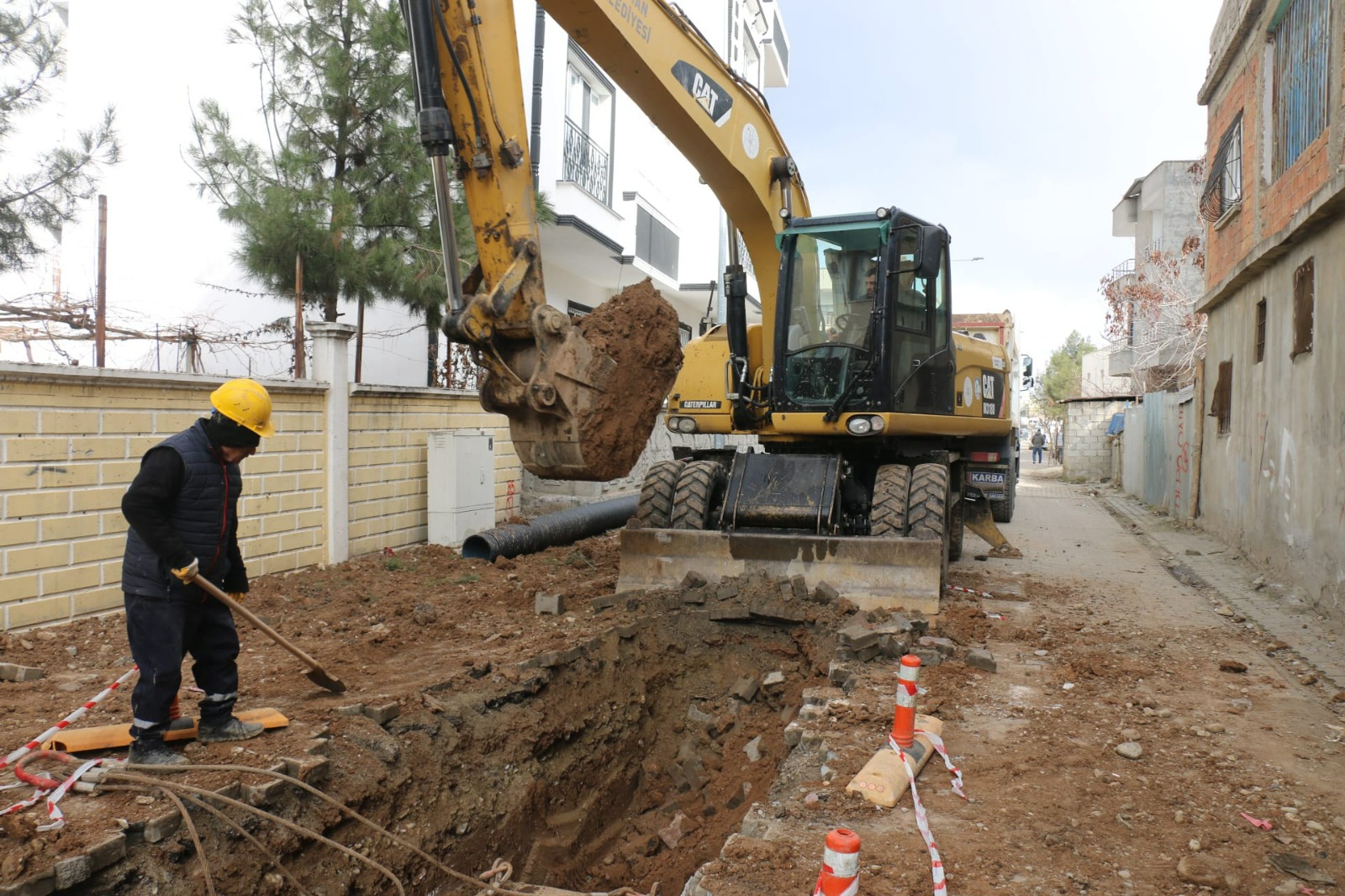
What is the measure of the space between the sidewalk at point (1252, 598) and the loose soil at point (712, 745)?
0.25 meters

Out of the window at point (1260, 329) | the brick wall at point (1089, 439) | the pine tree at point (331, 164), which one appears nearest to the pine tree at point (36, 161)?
the pine tree at point (331, 164)

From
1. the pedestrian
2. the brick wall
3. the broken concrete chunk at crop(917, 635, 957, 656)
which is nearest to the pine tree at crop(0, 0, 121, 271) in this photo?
the broken concrete chunk at crop(917, 635, 957, 656)

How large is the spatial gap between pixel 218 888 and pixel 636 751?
2853mm

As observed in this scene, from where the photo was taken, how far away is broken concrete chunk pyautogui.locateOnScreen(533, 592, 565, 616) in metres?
6.84

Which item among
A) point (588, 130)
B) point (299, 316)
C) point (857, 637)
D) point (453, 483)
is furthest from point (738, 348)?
point (588, 130)

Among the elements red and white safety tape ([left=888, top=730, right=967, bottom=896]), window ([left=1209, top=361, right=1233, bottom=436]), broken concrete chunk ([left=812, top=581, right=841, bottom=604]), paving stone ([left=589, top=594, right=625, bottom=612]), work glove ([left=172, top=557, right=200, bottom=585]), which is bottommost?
red and white safety tape ([left=888, top=730, right=967, bottom=896])

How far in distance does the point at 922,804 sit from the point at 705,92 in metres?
4.79

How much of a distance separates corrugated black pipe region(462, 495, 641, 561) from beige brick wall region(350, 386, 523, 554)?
2.72ft

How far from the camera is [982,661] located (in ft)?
18.5

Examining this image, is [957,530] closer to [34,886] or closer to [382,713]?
A: [382,713]

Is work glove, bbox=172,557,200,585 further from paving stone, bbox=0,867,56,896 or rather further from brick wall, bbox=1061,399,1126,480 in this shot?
brick wall, bbox=1061,399,1126,480

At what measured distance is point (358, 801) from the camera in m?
4.01

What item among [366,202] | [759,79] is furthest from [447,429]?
[759,79]

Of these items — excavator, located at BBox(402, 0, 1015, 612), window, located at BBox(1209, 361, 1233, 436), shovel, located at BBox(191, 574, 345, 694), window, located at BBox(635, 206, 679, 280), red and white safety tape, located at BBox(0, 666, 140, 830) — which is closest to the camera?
red and white safety tape, located at BBox(0, 666, 140, 830)
